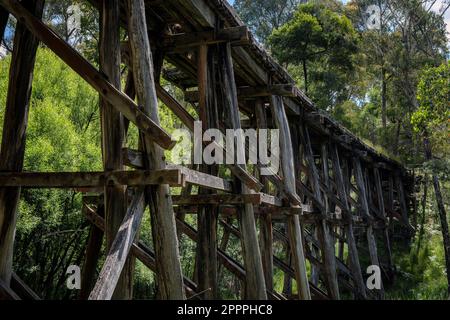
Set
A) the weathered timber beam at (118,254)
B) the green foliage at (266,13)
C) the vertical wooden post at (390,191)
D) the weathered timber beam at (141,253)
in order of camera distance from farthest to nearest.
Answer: the green foliage at (266,13) < the vertical wooden post at (390,191) < the weathered timber beam at (141,253) < the weathered timber beam at (118,254)

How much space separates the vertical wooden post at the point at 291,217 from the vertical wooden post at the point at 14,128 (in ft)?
11.6

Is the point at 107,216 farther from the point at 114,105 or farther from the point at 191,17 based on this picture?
the point at 191,17

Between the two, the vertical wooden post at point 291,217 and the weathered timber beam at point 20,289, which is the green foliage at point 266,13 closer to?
the vertical wooden post at point 291,217

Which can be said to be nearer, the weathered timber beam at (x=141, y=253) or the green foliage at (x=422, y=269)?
the weathered timber beam at (x=141, y=253)

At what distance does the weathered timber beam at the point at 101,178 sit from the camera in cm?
319

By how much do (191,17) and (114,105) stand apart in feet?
6.22

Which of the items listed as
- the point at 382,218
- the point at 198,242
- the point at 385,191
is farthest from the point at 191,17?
the point at 385,191

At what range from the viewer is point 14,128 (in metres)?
3.73

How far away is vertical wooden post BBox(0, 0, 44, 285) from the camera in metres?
3.64

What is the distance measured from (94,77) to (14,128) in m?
0.87

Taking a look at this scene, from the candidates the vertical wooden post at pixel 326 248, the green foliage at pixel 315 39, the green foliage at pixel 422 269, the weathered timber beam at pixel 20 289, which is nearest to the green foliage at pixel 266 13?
the green foliage at pixel 315 39

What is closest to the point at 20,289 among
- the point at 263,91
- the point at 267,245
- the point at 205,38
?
the point at 205,38

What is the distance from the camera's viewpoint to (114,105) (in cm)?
328

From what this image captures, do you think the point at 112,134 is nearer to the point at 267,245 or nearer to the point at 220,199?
the point at 220,199
